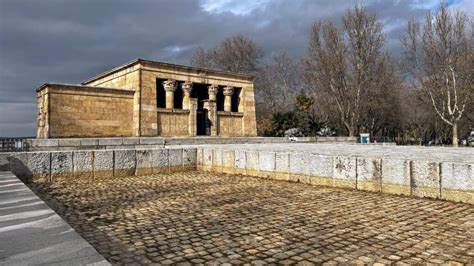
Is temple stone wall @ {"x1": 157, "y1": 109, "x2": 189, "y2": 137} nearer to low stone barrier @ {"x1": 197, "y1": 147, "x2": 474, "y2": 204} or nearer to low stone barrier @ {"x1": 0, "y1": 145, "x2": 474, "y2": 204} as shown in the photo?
low stone barrier @ {"x1": 0, "y1": 145, "x2": 474, "y2": 204}

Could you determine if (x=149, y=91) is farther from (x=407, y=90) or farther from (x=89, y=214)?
(x=407, y=90)

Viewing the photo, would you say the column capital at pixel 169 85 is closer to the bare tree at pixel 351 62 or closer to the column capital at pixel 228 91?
the column capital at pixel 228 91

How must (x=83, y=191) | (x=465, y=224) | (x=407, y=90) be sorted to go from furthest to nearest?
1. (x=407, y=90)
2. (x=83, y=191)
3. (x=465, y=224)

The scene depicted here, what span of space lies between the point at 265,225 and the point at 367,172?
3457mm

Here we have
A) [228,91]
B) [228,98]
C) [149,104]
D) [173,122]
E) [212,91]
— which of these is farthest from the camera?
[228,98]

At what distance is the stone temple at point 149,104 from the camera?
66.5ft

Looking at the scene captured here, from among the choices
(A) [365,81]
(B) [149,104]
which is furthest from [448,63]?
(B) [149,104]

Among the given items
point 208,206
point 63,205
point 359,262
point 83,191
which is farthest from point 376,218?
point 83,191

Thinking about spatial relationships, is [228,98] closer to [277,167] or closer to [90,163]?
[90,163]

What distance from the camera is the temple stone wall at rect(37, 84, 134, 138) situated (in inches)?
777

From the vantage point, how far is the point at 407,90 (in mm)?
42844

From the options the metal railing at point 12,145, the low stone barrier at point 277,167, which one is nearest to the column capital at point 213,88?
the metal railing at point 12,145

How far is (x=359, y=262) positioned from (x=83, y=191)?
6051 millimetres

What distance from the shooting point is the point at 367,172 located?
23.0 ft
